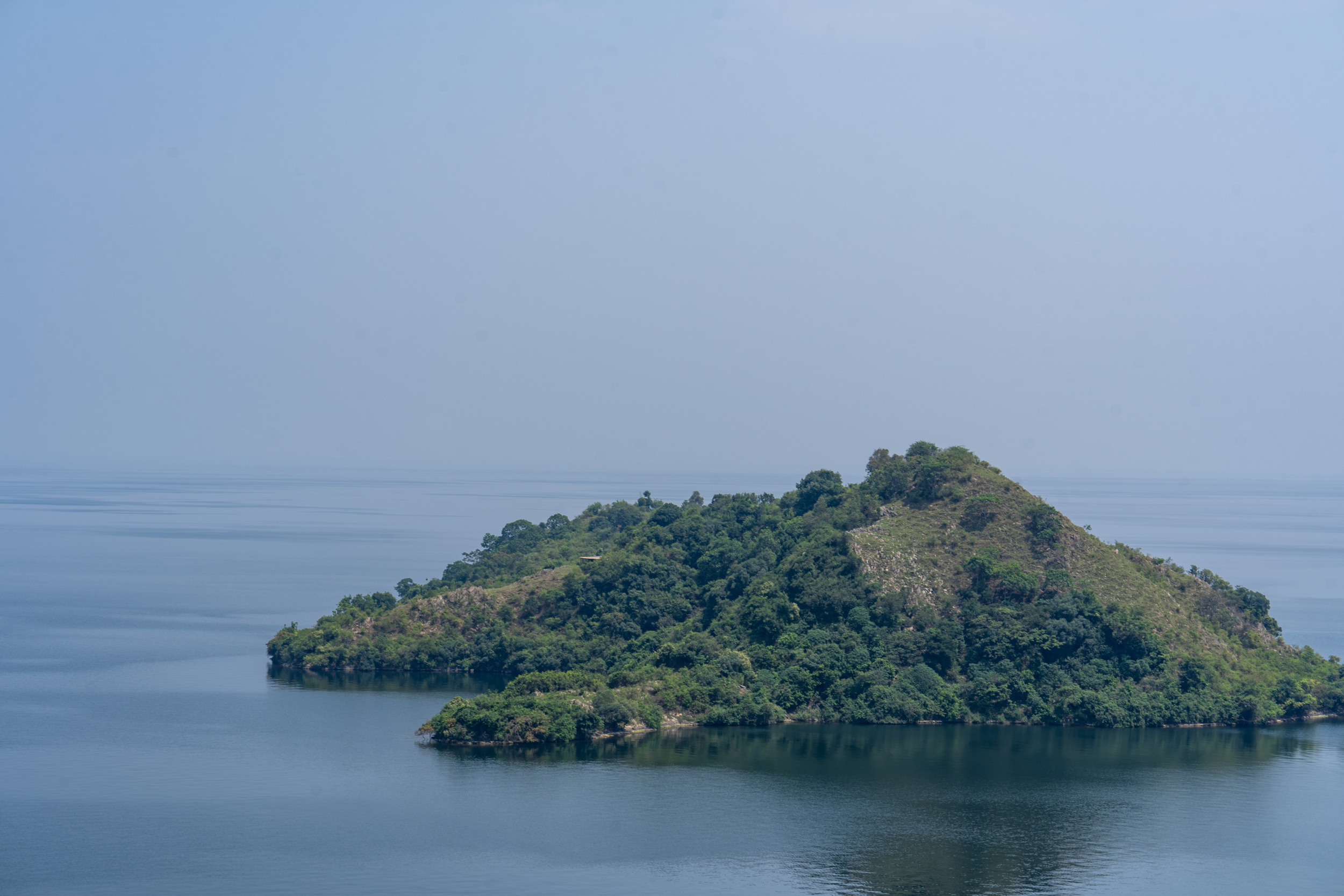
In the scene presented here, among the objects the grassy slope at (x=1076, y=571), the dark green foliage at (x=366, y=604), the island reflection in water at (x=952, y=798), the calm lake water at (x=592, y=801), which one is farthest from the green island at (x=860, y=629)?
the calm lake water at (x=592, y=801)

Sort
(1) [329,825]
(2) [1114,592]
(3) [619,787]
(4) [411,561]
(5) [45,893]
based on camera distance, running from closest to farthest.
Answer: (5) [45,893], (1) [329,825], (3) [619,787], (2) [1114,592], (4) [411,561]

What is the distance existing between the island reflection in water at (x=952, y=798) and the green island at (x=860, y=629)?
5.61 ft

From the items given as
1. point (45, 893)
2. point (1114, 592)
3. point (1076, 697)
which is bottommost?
point (45, 893)

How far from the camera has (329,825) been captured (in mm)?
50844

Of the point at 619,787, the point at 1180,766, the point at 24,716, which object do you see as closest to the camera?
the point at 619,787

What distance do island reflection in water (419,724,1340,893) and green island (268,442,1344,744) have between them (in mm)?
1710

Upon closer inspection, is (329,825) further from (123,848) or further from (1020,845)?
(1020,845)

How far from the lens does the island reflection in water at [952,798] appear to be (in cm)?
4825

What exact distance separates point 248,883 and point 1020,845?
28794 mm

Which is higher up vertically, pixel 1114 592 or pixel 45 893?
pixel 1114 592

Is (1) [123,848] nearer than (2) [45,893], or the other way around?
(2) [45,893]

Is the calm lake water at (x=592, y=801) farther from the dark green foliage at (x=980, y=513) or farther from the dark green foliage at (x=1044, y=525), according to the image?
the dark green foliage at (x=980, y=513)

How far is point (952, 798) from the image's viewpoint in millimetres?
57312

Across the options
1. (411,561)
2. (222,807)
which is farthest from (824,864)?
(411,561)
